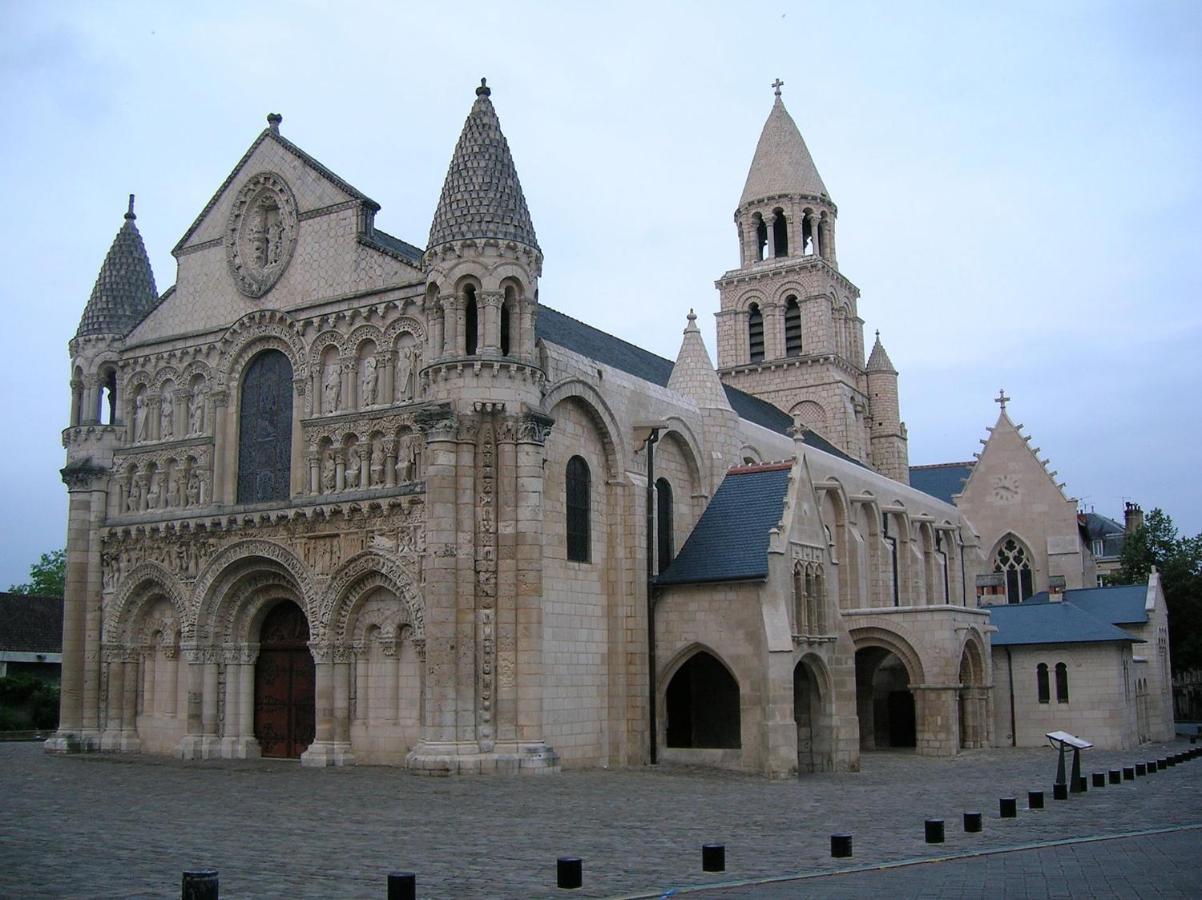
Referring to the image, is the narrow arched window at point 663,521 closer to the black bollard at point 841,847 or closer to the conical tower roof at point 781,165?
the black bollard at point 841,847

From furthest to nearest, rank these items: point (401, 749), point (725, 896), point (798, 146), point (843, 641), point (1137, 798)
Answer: point (798, 146)
point (843, 641)
point (401, 749)
point (1137, 798)
point (725, 896)

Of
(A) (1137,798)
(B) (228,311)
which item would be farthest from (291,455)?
(A) (1137,798)

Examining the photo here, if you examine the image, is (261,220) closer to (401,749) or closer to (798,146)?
(401,749)

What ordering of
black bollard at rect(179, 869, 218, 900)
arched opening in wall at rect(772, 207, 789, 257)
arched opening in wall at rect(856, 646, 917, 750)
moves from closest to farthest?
1. black bollard at rect(179, 869, 218, 900)
2. arched opening in wall at rect(856, 646, 917, 750)
3. arched opening in wall at rect(772, 207, 789, 257)

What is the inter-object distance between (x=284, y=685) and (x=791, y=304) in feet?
118

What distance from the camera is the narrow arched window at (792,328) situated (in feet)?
197

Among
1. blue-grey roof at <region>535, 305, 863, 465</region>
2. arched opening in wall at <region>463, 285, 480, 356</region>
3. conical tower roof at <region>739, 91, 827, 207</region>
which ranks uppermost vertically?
conical tower roof at <region>739, 91, 827, 207</region>

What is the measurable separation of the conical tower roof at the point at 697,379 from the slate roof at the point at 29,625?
99.1 feet

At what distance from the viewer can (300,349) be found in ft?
103

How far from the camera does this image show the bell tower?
5878 centimetres

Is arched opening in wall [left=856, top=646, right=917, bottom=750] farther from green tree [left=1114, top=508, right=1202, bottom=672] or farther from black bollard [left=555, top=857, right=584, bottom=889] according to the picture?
black bollard [left=555, top=857, right=584, bottom=889]

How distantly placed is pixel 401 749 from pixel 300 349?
10210 millimetres

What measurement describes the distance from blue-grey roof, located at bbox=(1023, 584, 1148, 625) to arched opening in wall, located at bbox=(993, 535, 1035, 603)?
7863 mm

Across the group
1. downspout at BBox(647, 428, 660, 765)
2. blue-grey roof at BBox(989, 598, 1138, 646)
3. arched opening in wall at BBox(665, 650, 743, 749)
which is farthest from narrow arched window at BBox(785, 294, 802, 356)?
arched opening in wall at BBox(665, 650, 743, 749)
